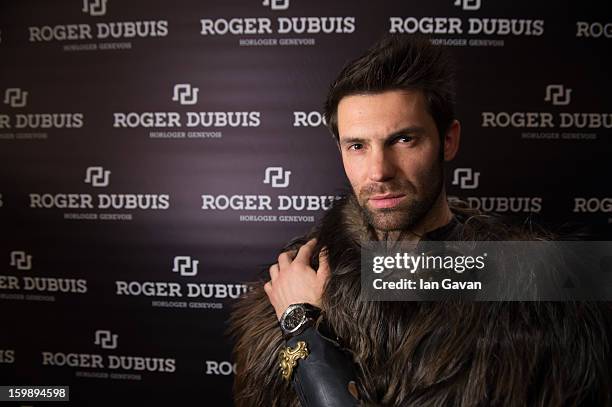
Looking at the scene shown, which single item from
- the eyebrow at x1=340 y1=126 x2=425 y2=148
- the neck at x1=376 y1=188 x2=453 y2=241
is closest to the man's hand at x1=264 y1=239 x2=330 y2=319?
the neck at x1=376 y1=188 x2=453 y2=241

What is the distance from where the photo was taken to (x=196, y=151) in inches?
66.8

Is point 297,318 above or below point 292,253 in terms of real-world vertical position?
below

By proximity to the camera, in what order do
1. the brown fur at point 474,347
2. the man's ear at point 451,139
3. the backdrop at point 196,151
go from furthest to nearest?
the backdrop at point 196,151 < the man's ear at point 451,139 < the brown fur at point 474,347

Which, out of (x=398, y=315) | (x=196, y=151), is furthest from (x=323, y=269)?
(x=196, y=151)

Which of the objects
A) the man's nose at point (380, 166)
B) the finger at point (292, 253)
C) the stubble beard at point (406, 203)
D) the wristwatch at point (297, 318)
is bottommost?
the wristwatch at point (297, 318)

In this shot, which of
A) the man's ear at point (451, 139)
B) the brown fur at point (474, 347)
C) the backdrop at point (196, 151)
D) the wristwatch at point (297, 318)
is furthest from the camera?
the backdrop at point (196, 151)

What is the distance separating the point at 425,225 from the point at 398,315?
214 millimetres

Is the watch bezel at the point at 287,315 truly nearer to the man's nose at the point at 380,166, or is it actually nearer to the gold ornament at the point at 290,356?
the gold ornament at the point at 290,356

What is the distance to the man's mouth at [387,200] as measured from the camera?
885mm

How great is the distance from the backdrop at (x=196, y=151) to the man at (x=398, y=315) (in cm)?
67

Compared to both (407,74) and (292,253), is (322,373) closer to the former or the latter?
(292,253)

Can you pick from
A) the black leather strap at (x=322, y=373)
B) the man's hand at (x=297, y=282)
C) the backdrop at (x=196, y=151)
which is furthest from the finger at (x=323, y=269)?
the backdrop at (x=196, y=151)

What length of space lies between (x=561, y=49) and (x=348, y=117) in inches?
46.0

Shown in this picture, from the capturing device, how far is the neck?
0.92 meters
